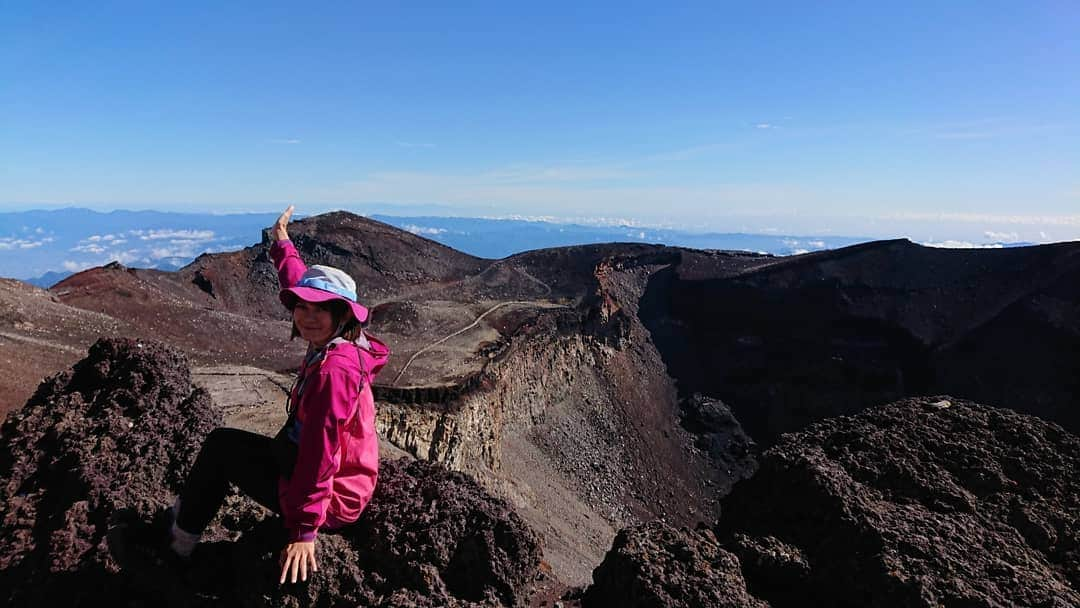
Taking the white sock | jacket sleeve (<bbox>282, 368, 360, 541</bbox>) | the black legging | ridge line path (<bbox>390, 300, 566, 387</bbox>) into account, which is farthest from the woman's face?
ridge line path (<bbox>390, 300, 566, 387</bbox>)

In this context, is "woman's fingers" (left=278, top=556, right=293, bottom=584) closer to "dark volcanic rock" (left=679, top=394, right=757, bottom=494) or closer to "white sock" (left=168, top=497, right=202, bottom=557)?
"white sock" (left=168, top=497, right=202, bottom=557)

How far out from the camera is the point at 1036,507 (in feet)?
14.7

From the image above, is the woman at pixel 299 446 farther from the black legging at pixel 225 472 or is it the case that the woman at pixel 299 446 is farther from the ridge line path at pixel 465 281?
the ridge line path at pixel 465 281

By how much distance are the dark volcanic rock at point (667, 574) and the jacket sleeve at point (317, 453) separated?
176 centimetres

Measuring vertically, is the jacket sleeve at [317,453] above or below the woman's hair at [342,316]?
below

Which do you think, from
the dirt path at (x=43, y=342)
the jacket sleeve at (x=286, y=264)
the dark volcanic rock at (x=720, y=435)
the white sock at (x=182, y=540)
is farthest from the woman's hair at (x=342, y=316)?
the dark volcanic rock at (x=720, y=435)

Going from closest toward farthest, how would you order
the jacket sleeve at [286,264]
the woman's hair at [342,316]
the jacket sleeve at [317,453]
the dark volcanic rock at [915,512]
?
the jacket sleeve at [317,453]
the woman's hair at [342,316]
the dark volcanic rock at [915,512]
the jacket sleeve at [286,264]

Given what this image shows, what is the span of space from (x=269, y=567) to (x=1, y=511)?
2731 mm

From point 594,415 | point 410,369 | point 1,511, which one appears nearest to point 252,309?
point 410,369

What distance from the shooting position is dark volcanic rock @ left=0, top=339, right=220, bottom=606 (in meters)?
3.76

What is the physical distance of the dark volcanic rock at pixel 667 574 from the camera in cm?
335

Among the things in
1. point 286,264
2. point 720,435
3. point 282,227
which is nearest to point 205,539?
point 286,264

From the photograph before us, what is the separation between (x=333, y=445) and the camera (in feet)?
9.72

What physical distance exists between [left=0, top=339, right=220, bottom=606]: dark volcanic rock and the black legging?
79 cm
